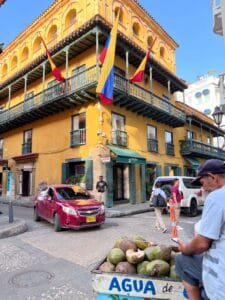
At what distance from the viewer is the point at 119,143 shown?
17984 mm

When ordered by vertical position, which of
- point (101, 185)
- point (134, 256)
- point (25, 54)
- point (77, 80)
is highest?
point (25, 54)

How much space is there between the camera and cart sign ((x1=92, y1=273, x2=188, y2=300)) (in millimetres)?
2580

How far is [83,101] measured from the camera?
17828mm

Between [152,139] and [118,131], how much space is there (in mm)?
4286

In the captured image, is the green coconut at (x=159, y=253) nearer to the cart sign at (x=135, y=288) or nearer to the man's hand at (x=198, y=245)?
the cart sign at (x=135, y=288)

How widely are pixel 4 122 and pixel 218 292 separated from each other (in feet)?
79.6

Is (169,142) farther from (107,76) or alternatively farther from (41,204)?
(41,204)

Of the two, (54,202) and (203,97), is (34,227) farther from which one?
(203,97)

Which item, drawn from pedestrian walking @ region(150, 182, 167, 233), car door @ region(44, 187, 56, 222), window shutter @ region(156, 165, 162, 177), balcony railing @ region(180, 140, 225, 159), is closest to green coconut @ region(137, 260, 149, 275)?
pedestrian walking @ region(150, 182, 167, 233)

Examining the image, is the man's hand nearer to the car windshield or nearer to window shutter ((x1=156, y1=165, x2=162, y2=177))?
the car windshield

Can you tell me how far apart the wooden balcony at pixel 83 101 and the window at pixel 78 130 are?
0.93 m

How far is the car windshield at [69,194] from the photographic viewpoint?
1059cm

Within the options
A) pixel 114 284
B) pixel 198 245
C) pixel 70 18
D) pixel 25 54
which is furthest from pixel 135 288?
pixel 25 54

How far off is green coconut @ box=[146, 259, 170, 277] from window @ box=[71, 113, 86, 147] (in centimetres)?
1511
